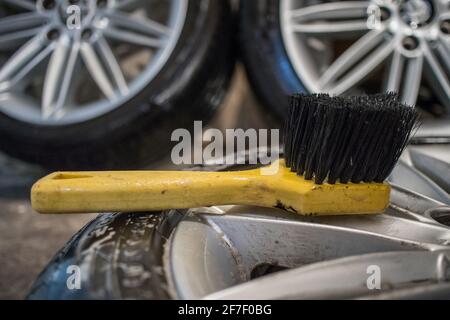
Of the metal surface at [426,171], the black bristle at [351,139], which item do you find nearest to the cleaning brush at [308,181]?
the black bristle at [351,139]

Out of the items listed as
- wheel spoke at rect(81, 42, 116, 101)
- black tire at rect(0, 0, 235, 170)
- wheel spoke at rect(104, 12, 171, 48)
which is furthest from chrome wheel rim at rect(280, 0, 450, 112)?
wheel spoke at rect(81, 42, 116, 101)

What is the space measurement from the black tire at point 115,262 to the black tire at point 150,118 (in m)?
0.45

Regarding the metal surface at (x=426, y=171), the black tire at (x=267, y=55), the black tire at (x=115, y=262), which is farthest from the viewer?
the black tire at (x=267, y=55)

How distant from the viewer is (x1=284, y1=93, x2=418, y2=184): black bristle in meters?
0.43

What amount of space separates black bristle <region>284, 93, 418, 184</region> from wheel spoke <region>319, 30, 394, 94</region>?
0.44 m

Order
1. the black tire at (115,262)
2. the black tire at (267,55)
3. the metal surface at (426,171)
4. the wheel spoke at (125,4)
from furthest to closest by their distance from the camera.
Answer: the wheel spoke at (125,4) → the black tire at (267,55) → the metal surface at (426,171) → the black tire at (115,262)

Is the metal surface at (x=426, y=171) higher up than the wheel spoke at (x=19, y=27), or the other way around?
the wheel spoke at (x=19, y=27)

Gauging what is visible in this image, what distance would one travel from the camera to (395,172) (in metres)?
0.59

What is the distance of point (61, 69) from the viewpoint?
0.95 meters

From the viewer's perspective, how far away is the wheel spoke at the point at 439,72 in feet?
2.87

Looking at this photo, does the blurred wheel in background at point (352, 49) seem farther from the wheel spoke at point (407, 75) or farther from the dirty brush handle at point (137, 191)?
the dirty brush handle at point (137, 191)

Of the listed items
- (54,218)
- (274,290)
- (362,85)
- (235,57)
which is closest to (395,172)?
(274,290)

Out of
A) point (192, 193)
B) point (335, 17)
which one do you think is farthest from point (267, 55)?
point (192, 193)

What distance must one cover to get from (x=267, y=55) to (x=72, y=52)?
427 millimetres
